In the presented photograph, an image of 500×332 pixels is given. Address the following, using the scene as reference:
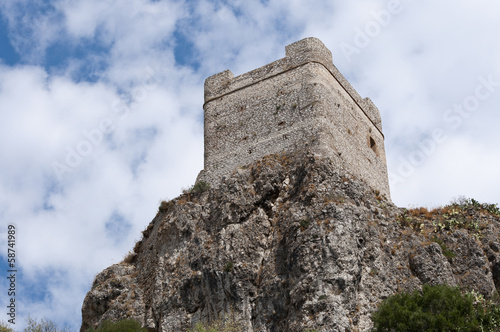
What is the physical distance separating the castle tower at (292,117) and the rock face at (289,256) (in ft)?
3.96

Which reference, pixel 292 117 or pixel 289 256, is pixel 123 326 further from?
pixel 292 117

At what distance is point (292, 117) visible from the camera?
31.4 m

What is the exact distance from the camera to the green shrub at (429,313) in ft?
72.6

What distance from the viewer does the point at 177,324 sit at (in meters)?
27.0

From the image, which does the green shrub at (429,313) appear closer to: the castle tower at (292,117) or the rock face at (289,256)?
→ the rock face at (289,256)

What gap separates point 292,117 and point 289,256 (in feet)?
25.5

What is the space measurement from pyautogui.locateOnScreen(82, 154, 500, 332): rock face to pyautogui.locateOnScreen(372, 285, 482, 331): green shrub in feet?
4.94

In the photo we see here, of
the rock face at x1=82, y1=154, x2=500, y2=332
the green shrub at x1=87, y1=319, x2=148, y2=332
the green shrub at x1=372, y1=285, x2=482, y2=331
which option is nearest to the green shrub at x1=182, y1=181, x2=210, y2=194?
the rock face at x1=82, y1=154, x2=500, y2=332

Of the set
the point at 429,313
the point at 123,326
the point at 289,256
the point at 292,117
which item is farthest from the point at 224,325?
the point at 292,117

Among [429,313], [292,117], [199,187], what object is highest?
[292,117]

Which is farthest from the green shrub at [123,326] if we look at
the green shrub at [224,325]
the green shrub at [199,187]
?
the green shrub at [199,187]

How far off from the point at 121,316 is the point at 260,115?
11.0 m

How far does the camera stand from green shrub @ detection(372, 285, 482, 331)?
22141mm

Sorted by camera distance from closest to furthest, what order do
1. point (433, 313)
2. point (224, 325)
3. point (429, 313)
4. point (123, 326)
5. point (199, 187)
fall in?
point (429, 313) < point (433, 313) < point (224, 325) < point (123, 326) < point (199, 187)
